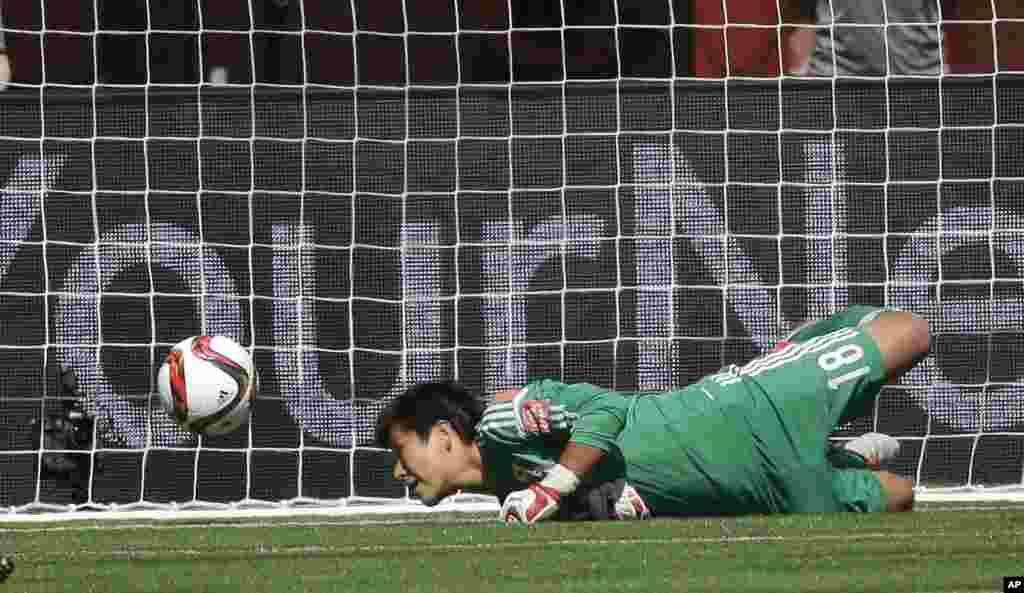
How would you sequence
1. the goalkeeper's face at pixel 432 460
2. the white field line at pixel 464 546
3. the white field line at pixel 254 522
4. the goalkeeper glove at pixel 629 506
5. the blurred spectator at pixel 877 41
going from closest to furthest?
1. the white field line at pixel 464 546
2. the goalkeeper's face at pixel 432 460
3. the goalkeeper glove at pixel 629 506
4. the white field line at pixel 254 522
5. the blurred spectator at pixel 877 41

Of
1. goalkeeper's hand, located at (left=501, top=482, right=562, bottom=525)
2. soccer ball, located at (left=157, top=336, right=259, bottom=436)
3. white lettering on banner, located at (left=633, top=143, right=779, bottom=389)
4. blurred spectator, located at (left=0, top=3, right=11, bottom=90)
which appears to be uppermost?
blurred spectator, located at (left=0, top=3, right=11, bottom=90)

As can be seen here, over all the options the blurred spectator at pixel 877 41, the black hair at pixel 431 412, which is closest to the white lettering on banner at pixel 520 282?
the blurred spectator at pixel 877 41

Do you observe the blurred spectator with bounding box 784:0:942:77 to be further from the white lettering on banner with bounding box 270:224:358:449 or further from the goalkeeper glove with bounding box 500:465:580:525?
the goalkeeper glove with bounding box 500:465:580:525

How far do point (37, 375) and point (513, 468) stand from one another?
316 centimetres

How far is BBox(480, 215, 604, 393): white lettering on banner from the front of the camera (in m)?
8.84

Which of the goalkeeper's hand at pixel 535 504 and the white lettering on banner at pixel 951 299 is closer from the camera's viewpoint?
the goalkeeper's hand at pixel 535 504

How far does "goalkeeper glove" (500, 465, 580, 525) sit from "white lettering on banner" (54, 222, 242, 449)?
117 inches

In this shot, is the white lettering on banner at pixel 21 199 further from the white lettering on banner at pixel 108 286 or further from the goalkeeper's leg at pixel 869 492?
the goalkeeper's leg at pixel 869 492

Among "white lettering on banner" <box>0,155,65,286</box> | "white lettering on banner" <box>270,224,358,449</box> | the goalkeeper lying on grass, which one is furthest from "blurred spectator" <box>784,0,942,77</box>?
"white lettering on banner" <box>0,155,65,286</box>

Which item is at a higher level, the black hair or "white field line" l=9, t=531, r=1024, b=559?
the black hair

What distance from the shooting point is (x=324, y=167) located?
351 inches

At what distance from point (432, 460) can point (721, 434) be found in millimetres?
925

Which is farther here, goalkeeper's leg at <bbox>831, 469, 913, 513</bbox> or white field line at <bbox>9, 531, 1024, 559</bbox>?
goalkeeper's leg at <bbox>831, 469, 913, 513</bbox>

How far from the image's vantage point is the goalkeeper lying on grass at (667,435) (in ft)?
20.3
